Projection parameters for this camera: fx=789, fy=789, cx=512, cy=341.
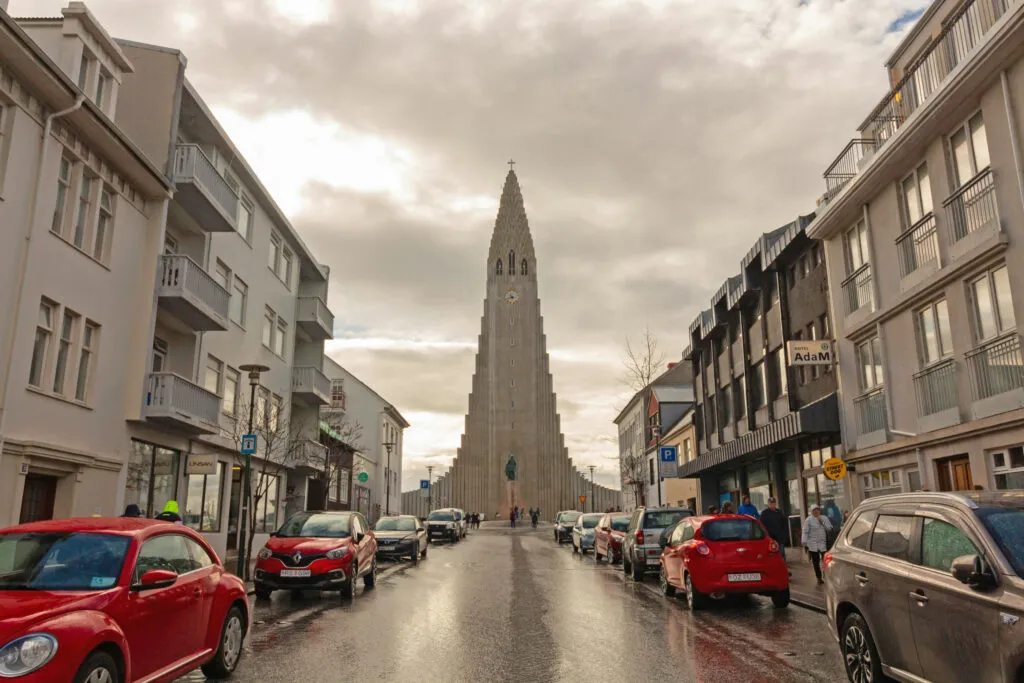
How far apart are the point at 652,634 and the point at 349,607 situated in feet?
18.2

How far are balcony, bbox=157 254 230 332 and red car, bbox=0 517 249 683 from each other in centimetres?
1318

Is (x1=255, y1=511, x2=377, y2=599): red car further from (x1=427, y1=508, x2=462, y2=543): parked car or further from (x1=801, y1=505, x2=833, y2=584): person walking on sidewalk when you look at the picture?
(x1=427, y1=508, x2=462, y2=543): parked car

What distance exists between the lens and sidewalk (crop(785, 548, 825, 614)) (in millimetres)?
12969

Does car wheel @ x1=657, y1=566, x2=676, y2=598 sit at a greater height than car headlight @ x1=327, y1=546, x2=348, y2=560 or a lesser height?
lesser

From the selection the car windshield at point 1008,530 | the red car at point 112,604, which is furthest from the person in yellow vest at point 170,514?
the car windshield at point 1008,530

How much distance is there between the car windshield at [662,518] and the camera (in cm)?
1895

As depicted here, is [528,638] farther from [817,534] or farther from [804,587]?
[817,534]

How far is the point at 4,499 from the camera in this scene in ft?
45.4

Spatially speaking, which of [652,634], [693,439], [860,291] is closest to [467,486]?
[693,439]

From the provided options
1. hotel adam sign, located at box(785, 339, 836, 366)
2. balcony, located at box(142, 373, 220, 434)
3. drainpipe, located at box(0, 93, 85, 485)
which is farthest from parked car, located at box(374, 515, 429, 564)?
hotel adam sign, located at box(785, 339, 836, 366)

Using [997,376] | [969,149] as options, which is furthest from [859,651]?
[969,149]

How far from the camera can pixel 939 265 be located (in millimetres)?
15562

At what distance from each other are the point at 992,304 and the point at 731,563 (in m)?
6.84

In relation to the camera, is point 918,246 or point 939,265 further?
point 918,246
